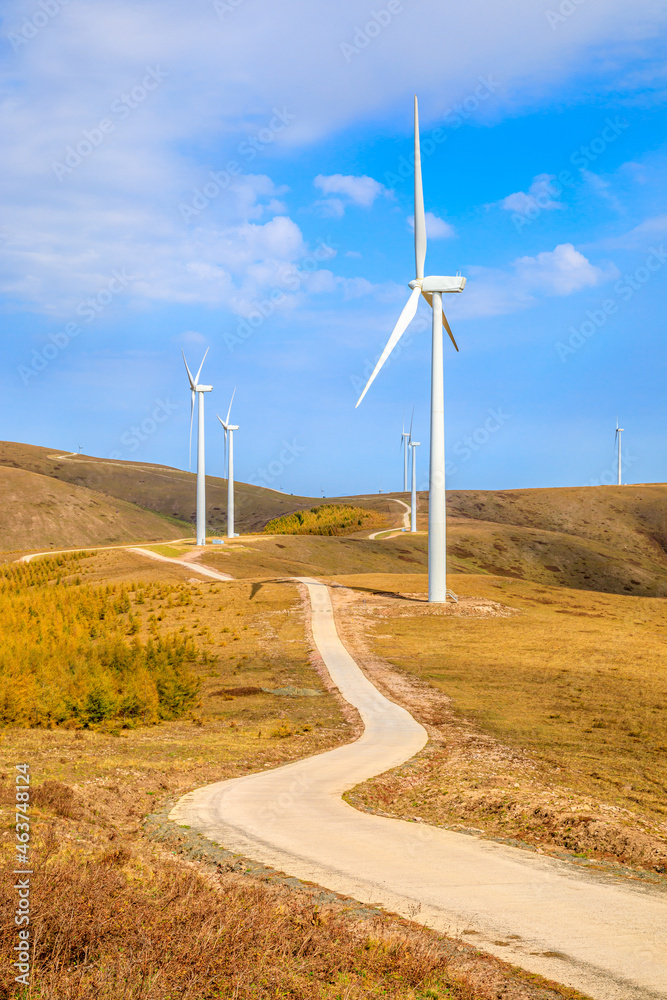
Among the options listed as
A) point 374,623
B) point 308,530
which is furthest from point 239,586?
point 308,530

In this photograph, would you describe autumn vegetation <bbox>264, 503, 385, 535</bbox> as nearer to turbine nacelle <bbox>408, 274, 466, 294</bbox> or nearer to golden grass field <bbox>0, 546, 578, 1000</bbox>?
turbine nacelle <bbox>408, 274, 466, 294</bbox>

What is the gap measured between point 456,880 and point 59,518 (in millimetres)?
126975

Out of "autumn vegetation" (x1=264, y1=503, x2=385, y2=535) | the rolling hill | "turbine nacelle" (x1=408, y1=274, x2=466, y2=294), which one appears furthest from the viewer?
"autumn vegetation" (x1=264, y1=503, x2=385, y2=535)

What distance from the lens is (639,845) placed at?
11.4 meters

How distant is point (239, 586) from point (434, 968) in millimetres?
42781

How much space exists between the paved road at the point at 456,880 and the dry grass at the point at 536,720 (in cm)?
143

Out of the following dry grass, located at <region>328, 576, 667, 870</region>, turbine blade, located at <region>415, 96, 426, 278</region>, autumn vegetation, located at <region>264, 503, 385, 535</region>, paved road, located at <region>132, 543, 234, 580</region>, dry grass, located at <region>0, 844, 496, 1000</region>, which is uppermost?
turbine blade, located at <region>415, 96, 426, 278</region>

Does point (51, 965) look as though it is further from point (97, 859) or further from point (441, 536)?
point (441, 536)

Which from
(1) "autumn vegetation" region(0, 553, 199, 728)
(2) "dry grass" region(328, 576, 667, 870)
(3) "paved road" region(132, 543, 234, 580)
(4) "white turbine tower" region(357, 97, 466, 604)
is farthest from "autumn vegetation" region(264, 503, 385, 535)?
(1) "autumn vegetation" region(0, 553, 199, 728)

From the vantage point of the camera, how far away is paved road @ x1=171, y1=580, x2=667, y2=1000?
23.9ft

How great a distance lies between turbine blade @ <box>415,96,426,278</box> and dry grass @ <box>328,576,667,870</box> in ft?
61.5

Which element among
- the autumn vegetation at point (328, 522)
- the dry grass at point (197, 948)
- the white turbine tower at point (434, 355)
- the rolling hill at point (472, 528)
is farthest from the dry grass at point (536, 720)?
the autumn vegetation at point (328, 522)

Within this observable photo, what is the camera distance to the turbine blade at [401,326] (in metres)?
36.4

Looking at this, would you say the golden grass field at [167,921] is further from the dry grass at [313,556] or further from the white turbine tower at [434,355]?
the dry grass at [313,556]
